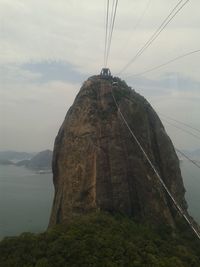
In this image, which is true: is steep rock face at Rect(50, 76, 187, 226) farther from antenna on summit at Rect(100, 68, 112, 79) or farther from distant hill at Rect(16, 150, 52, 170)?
distant hill at Rect(16, 150, 52, 170)

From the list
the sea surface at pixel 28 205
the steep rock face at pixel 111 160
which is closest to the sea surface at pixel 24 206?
the sea surface at pixel 28 205

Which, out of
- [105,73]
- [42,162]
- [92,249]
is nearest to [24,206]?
[105,73]

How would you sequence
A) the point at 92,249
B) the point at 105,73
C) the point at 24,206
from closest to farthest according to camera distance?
the point at 92,249, the point at 105,73, the point at 24,206

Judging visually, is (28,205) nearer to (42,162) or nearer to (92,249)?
(92,249)

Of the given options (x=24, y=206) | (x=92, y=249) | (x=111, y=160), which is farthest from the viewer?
(x=24, y=206)

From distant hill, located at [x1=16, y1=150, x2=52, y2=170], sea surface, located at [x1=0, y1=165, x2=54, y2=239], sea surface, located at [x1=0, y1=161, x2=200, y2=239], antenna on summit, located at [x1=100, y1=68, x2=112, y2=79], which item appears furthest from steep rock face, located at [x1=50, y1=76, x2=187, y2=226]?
distant hill, located at [x1=16, y1=150, x2=52, y2=170]

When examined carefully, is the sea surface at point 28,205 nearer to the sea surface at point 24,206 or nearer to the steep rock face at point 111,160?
the sea surface at point 24,206
